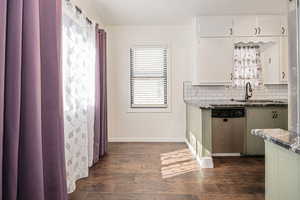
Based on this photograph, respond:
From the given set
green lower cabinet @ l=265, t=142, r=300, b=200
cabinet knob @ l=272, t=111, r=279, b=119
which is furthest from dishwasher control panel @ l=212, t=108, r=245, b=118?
green lower cabinet @ l=265, t=142, r=300, b=200

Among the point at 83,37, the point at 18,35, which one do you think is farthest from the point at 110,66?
the point at 18,35

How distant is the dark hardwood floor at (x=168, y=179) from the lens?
93.5 inches

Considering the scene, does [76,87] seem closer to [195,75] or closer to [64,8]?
[64,8]

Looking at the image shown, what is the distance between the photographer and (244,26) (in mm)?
4270

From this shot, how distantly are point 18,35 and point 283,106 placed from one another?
3710mm

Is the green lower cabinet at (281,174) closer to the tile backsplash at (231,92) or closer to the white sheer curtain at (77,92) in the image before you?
the white sheer curtain at (77,92)

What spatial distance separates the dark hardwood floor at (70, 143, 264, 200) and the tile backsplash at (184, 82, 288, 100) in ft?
4.36

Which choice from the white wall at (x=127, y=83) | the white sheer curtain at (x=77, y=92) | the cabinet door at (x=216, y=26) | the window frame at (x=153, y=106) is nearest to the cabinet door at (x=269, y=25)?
the cabinet door at (x=216, y=26)

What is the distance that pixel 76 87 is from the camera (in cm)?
273

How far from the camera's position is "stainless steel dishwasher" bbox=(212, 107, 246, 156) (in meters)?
3.71

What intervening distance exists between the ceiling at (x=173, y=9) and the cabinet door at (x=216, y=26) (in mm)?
119

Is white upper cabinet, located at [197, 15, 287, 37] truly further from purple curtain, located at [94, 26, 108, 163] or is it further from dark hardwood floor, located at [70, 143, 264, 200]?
dark hardwood floor, located at [70, 143, 264, 200]

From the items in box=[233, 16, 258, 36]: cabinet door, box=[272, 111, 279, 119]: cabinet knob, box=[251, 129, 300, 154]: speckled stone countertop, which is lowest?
box=[272, 111, 279, 119]: cabinet knob

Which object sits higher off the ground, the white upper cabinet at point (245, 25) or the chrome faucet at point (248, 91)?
the white upper cabinet at point (245, 25)
